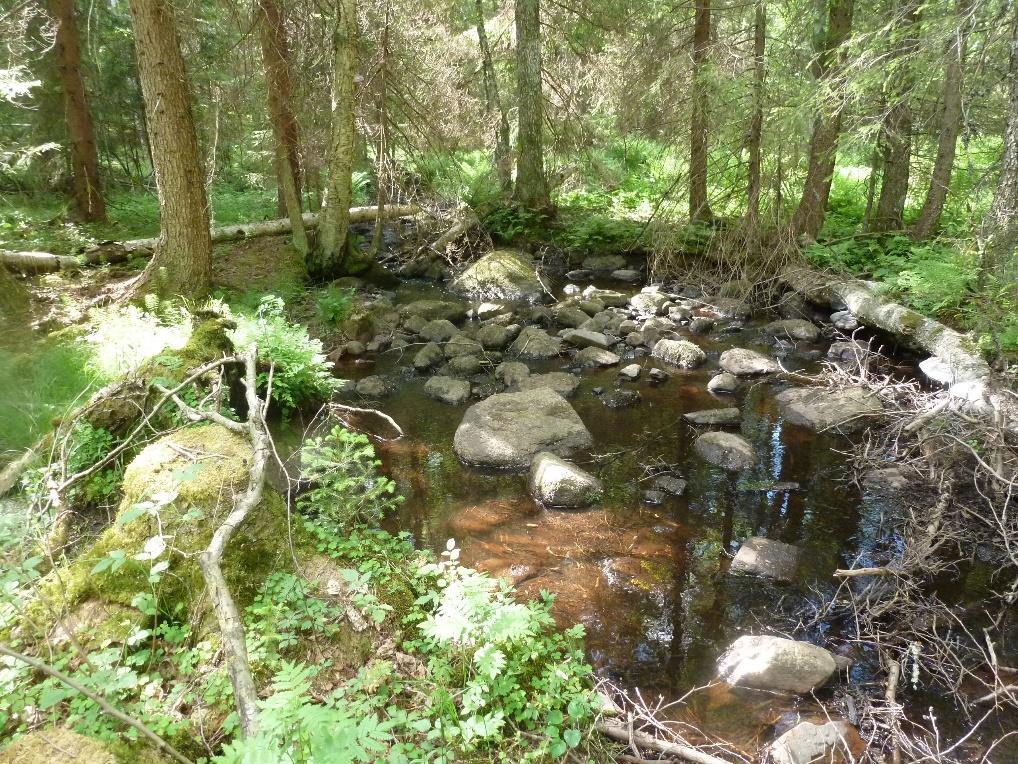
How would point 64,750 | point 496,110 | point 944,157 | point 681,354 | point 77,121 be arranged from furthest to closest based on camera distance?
1. point 496,110
2. point 77,121
3. point 944,157
4. point 681,354
5. point 64,750

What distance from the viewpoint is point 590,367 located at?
30.7 ft

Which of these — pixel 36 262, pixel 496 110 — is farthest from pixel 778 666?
pixel 496 110

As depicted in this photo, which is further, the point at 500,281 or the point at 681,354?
the point at 500,281

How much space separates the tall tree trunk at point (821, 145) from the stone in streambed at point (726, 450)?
17.5ft

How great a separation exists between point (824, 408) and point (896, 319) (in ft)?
8.14

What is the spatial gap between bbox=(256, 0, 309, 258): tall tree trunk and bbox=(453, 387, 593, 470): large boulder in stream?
6.63 meters

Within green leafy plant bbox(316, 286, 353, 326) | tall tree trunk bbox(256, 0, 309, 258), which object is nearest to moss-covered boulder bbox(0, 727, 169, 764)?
green leafy plant bbox(316, 286, 353, 326)

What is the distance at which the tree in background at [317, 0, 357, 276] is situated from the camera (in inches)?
401

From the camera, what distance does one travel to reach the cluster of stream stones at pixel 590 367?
5.08m

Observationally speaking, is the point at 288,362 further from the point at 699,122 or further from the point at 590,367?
the point at 699,122

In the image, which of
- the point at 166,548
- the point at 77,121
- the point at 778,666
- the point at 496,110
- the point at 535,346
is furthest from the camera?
the point at 496,110

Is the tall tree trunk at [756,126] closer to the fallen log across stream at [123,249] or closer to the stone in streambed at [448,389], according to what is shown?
the stone in streambed at [448,389]

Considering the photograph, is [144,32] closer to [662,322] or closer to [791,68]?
[662,322]

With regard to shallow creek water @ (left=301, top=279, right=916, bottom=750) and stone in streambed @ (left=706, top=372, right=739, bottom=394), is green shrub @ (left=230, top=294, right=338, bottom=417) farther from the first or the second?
stone in streambed @ (left=706, top=372, right=739, bottom=394)
